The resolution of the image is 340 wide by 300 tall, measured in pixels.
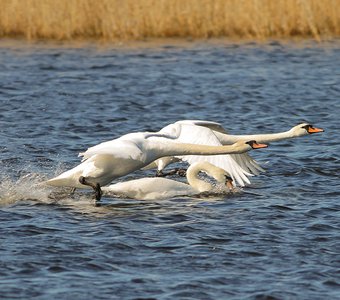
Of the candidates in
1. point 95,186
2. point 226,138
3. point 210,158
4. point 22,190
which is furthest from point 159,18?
point 95,186

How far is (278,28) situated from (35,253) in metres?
14.3

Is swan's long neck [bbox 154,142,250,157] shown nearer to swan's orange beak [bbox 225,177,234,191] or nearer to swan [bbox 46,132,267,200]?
swan [bbox 46,132,267,200]

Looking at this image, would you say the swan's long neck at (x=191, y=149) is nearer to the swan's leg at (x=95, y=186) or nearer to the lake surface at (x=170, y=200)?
the lake surface at (x=170, y=200)

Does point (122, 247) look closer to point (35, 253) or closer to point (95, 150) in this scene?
point (35, 253)

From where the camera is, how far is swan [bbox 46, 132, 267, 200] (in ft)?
30.8

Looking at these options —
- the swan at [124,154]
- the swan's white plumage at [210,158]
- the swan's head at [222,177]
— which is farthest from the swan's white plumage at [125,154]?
the swan's white plumage at [210,158]

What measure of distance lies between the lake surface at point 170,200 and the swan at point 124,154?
0.84 feet

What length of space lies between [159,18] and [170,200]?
11.0 meters

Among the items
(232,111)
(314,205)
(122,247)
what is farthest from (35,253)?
(232,111)

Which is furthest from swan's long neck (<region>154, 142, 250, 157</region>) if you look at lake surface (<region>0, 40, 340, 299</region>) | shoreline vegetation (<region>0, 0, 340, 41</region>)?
shoreline vegetation (<region>0, 0, 340, 41</region>)

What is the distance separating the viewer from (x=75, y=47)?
2128cm

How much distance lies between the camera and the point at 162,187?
10047 mm

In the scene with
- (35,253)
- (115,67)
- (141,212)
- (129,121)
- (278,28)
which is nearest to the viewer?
(35,253)

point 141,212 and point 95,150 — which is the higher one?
point 95,150
